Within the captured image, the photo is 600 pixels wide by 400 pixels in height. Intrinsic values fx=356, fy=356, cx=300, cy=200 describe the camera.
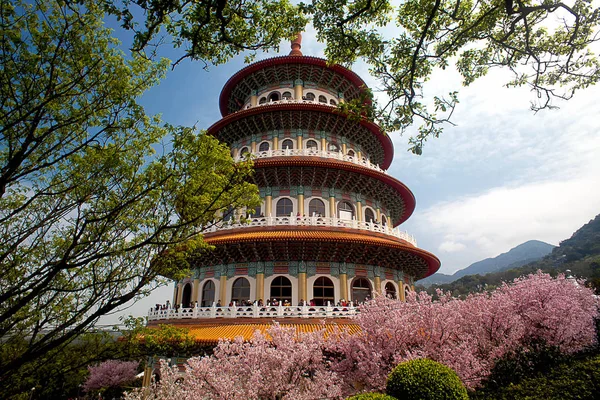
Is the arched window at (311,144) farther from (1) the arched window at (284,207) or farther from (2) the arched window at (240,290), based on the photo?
(2) the arched window at (240,290)

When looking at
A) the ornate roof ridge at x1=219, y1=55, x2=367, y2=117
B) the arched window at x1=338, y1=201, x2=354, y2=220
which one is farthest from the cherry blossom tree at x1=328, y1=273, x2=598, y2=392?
the ornate roof ridge at x1=219, y1=55, x2=367, y2=117

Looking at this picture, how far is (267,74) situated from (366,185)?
11.7 m

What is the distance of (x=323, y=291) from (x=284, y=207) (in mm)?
5730

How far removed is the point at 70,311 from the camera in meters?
7.93

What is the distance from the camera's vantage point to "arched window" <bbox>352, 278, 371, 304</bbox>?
1980cm

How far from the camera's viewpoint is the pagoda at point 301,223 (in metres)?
18.0

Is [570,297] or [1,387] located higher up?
[570,297]

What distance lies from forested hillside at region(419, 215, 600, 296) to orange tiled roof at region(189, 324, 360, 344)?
95.9m

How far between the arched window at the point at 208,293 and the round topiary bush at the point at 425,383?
43.6ft

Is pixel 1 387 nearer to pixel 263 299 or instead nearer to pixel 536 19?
pixel 263 299

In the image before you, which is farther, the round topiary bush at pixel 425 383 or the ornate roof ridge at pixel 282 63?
the ornate roof ridge at pixel 282 63

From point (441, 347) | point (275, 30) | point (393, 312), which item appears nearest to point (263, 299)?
point (393, 312)

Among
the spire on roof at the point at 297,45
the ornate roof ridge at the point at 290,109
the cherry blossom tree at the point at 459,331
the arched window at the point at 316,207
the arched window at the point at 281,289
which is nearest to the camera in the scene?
the cherry blossom tree at the point at 459,331

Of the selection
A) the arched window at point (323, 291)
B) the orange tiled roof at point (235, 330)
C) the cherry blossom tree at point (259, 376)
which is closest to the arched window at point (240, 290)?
the orange tiled roof at point (235, 330)
